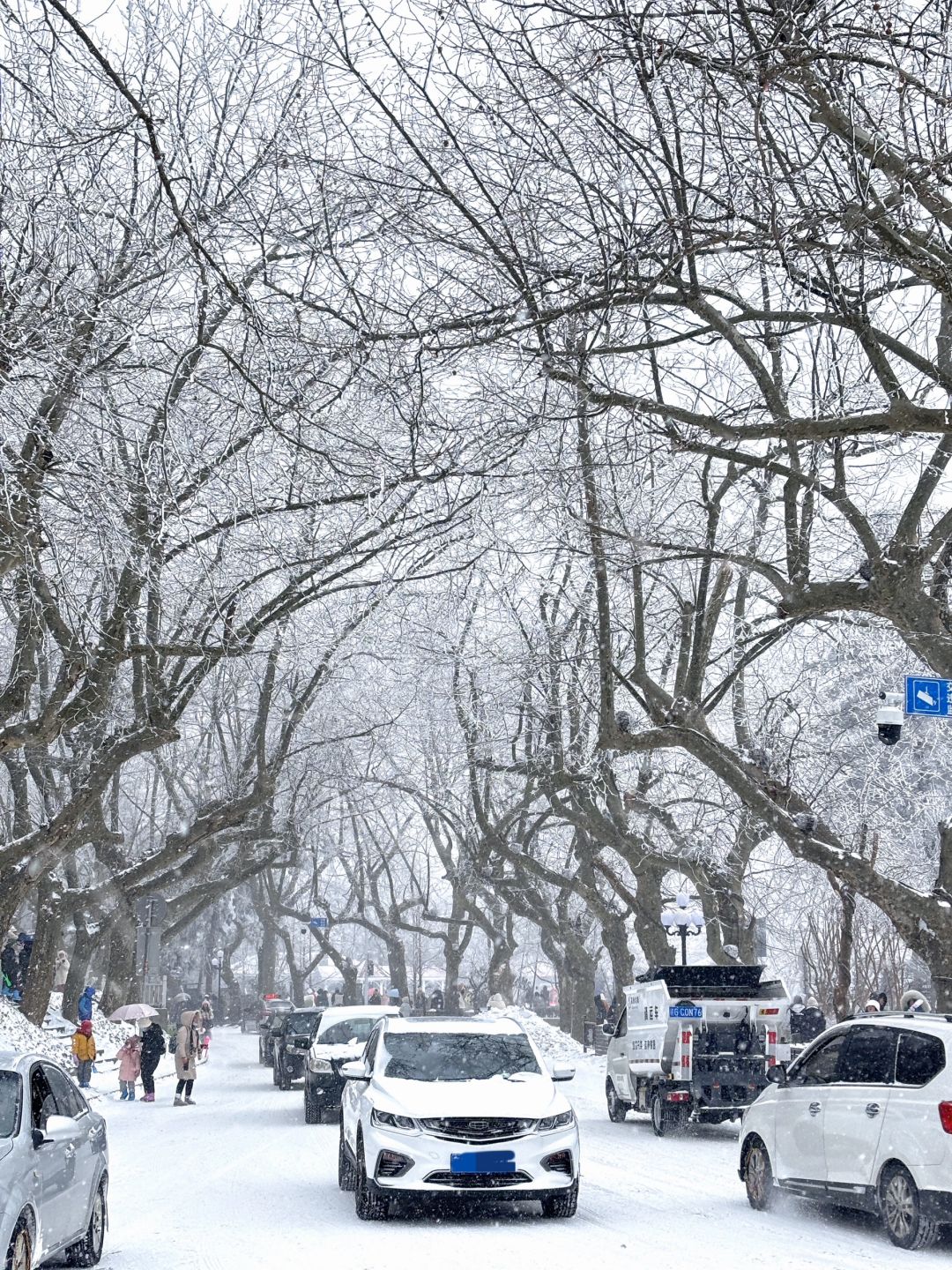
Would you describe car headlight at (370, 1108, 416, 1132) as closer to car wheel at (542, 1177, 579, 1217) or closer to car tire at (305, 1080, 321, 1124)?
car wheel at (542, 1177, 579, 1217)

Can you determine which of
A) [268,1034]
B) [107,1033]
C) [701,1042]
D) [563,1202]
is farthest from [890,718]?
[107,1033]

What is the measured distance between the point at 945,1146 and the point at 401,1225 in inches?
158

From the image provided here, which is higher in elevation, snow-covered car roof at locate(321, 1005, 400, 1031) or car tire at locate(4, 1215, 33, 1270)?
snow-covered car roof at locate(321, 1005, 400, 1031)

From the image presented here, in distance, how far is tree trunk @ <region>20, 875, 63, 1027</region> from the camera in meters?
29.3

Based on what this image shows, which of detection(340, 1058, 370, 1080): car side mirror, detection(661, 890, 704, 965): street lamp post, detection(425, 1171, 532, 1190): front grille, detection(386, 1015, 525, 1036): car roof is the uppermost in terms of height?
detection(661, 890, 704, 965): street lamp post

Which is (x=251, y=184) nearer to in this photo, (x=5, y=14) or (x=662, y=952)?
(x=5, y=14)

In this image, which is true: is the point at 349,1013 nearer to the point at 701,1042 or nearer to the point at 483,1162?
the point at 701,1042

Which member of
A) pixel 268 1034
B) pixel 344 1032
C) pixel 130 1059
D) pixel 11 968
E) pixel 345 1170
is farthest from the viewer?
pixel 11 968

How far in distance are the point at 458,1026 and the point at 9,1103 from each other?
228 inches

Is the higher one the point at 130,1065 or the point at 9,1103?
the point at 9,1103

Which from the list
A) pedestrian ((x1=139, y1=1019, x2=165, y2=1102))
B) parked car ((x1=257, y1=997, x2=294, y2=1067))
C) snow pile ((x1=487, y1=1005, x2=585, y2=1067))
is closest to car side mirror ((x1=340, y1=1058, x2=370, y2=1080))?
pedestrian ((x1=139, y1=1019, x2=165, y2=1102))

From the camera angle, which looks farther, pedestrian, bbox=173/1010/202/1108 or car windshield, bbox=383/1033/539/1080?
pedestrian, bbox=173/1010/202/1108

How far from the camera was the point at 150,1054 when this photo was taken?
89.0 feet

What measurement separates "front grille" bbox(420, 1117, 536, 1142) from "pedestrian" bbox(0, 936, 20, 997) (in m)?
29.5
